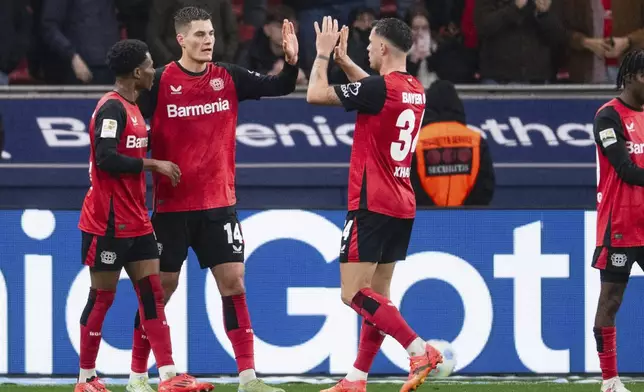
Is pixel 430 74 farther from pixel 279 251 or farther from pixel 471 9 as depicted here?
pixel 279 251

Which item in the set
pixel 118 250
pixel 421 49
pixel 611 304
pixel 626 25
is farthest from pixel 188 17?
pixel 626 25

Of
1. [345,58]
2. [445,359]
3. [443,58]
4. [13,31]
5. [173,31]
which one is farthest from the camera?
[443,58]

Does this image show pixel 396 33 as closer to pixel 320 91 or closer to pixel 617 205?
pixel 320 91

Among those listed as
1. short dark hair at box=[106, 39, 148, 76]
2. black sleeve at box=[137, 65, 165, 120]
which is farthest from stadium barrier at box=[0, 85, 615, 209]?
short dark hair at box=[106, 39, 148, 76]

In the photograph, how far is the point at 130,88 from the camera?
7.30 metres

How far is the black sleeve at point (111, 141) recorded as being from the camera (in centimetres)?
707

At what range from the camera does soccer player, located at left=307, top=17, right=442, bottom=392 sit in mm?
7164

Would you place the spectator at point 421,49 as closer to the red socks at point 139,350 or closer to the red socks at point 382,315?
the red socks at point 382,315

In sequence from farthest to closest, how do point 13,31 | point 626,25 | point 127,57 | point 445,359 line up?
point 626,25 → point 13,31 → point 445,359 → point 127,57

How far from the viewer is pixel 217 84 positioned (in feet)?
24.3

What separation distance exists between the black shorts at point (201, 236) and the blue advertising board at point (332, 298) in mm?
1042

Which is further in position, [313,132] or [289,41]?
[313,132]

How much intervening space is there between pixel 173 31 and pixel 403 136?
4377 millimetres

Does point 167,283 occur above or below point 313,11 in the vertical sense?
below
